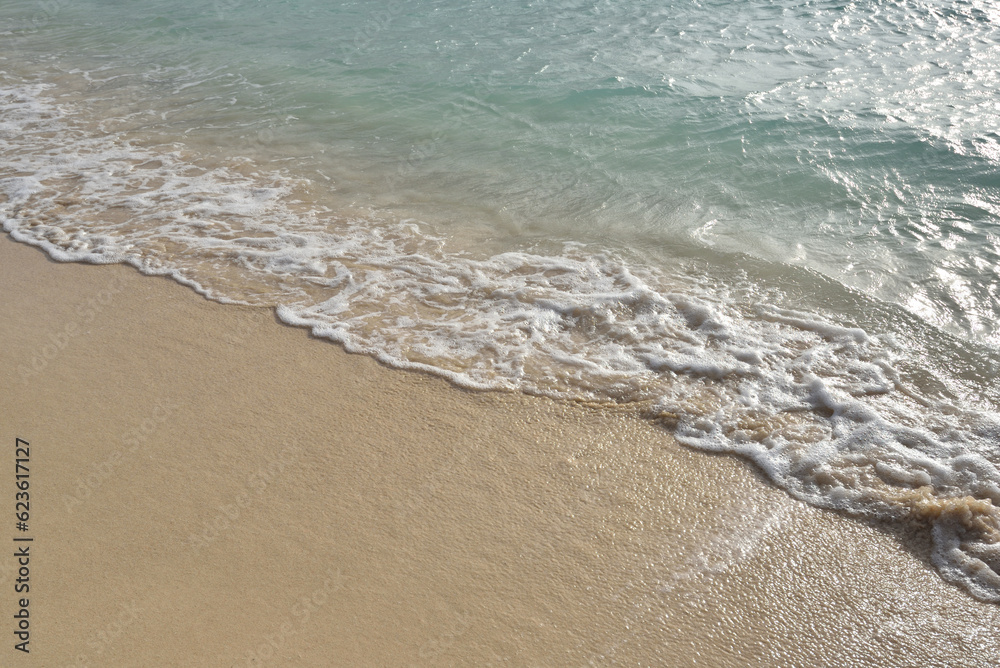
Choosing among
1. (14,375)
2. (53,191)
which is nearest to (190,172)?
(53,191)

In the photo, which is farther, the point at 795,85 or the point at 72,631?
the point at 795,85

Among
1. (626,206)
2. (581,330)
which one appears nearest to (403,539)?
(581,330)

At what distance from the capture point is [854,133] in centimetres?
689

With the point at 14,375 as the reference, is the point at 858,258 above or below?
below

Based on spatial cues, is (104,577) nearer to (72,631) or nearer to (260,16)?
(72,631)

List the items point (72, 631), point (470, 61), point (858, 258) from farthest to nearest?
point (470, 61)
point (858, 258)
point (72, 631)

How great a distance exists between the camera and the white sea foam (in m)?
3.20

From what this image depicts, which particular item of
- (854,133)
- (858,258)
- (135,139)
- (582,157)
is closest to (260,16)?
(135,139)

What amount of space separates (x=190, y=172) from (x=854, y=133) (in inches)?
268

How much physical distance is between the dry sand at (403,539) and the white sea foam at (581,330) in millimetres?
228

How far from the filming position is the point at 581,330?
4.29m

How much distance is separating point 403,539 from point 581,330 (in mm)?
1924

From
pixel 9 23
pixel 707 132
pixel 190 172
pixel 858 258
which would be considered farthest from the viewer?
pixel 9 23

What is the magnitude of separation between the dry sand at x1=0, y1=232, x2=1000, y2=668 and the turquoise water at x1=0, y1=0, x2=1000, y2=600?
1.07ft
